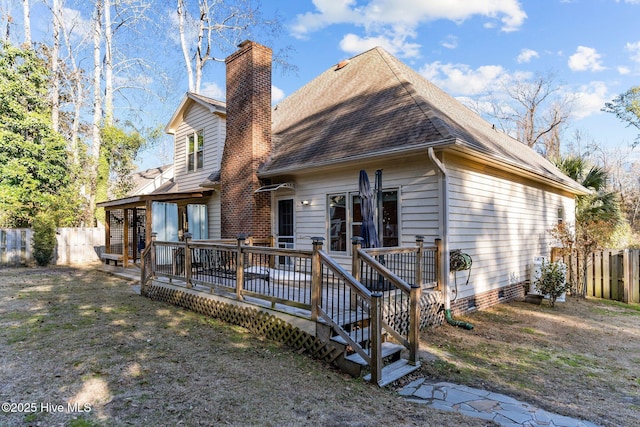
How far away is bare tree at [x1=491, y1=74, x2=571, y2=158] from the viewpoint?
26.2 metres

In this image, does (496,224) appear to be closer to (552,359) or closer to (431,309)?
(431,309)

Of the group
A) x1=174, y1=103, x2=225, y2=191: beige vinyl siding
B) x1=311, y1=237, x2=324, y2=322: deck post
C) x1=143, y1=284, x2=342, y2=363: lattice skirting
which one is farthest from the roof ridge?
x1=174, y1=103, x2=225, y2=191: beige vinyl siding

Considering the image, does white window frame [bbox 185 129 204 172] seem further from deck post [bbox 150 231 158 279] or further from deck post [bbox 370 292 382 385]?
deck post [bbox 370 292 382 385]

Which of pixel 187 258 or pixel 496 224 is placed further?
pixel 496 224

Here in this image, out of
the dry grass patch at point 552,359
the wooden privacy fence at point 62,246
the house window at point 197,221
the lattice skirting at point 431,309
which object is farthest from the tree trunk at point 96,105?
the dry grass patch at point 552,359

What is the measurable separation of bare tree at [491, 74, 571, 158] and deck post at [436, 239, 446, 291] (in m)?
24.0

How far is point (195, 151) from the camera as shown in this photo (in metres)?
12.5

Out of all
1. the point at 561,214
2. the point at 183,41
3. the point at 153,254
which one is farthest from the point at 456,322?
the point at 183,41

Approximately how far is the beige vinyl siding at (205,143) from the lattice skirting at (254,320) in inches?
195

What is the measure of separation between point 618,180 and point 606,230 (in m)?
28.8

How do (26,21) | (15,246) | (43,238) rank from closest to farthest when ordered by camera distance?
(15,246)
(43,238)
(26,21)

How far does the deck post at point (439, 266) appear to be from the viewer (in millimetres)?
6582

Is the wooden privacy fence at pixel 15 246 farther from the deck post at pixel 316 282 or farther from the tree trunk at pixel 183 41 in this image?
the deck post at pixel 316 282

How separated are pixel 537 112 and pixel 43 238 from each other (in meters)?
31.7
